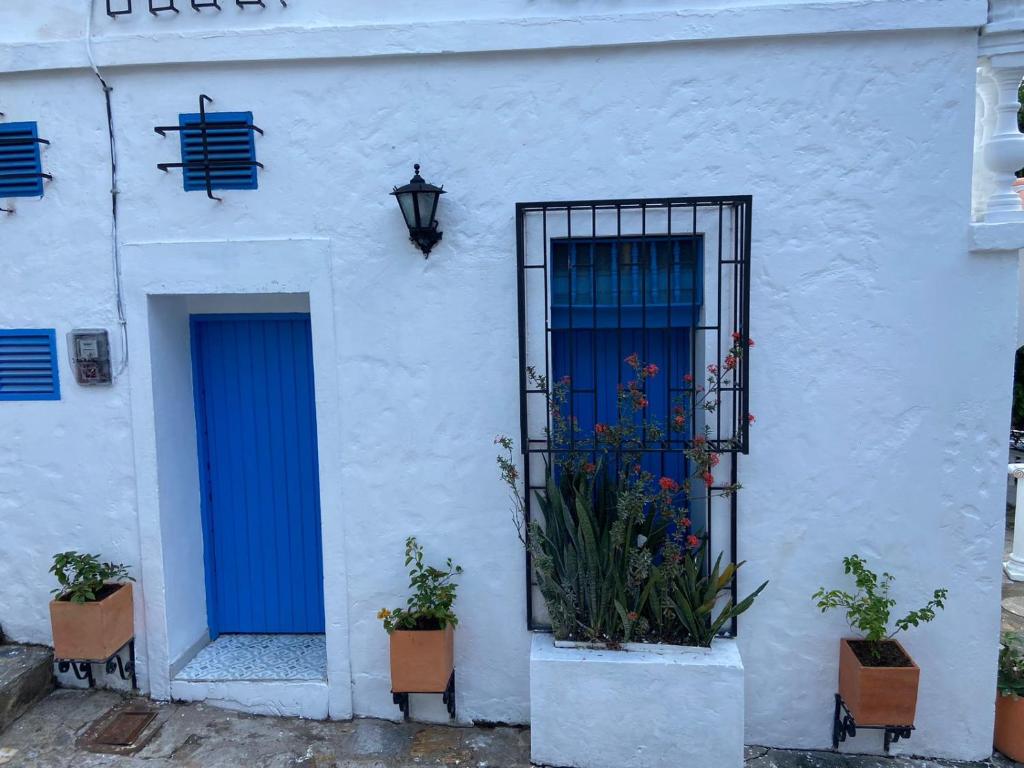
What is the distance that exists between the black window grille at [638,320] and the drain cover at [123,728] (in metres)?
2.07

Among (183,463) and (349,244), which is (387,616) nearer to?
(183,463)

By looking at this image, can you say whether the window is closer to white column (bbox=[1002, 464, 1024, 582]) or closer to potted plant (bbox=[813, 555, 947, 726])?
potted plant (bbox=[813, 555, 947, 726])

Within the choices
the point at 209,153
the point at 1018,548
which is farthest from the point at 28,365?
the point at 1018,548

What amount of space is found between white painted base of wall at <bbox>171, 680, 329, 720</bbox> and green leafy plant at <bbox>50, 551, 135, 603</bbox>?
0.68 m

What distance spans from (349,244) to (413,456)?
1.13 meters

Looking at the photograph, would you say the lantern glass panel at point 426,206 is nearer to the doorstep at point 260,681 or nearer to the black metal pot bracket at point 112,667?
the doorstep at point 260,681

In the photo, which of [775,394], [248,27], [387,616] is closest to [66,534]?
[387,616]

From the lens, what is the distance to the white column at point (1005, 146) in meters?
2.98

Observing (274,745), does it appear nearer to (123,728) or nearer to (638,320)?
(123,728)

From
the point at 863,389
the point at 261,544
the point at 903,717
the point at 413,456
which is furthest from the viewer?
the point at 261,544

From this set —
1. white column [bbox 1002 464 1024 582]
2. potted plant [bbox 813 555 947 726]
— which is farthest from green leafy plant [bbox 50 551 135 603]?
white column [bbox 1002 464 1024 582]

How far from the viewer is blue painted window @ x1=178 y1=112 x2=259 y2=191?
3273 mm

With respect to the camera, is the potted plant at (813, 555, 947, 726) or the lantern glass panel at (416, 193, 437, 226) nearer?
the potted plant at (813, 555, 947, 726)

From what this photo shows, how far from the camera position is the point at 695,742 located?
115 inches
